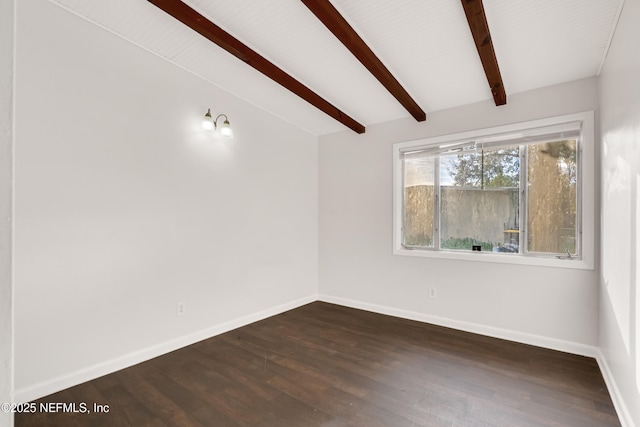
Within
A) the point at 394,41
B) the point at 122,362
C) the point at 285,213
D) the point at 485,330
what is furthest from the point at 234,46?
the point at 485,330

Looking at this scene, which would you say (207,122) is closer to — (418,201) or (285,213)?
(285,213)

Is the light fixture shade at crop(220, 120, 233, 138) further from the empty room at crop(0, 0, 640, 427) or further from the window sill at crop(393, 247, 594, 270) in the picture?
the window sill at crop(393, 247, 594, 270)

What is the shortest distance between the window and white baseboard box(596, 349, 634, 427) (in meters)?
0.81

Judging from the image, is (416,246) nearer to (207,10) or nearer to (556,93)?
(556,93)

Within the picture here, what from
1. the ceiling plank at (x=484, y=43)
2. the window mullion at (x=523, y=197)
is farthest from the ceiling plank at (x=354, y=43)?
the window mullion at (x=523, y=197)


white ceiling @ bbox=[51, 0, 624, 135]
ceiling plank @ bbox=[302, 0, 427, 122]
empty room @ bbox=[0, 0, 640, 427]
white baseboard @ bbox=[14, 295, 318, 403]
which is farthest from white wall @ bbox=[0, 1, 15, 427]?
white baseboard @ bbox=[14, 295, 318, 403]

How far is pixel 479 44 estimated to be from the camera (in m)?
2.27

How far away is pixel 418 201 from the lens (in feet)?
12.9

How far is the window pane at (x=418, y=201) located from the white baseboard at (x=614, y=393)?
1.81 m

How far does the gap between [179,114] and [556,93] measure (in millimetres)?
3686

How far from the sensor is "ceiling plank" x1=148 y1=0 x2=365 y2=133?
7.43ft

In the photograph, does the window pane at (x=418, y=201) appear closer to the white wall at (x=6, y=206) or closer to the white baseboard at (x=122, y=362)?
the white baseboard at (x=122, y=362)

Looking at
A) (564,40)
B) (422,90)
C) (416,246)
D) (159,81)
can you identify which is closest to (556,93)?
(564,40)

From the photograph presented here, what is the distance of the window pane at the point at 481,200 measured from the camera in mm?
3266
